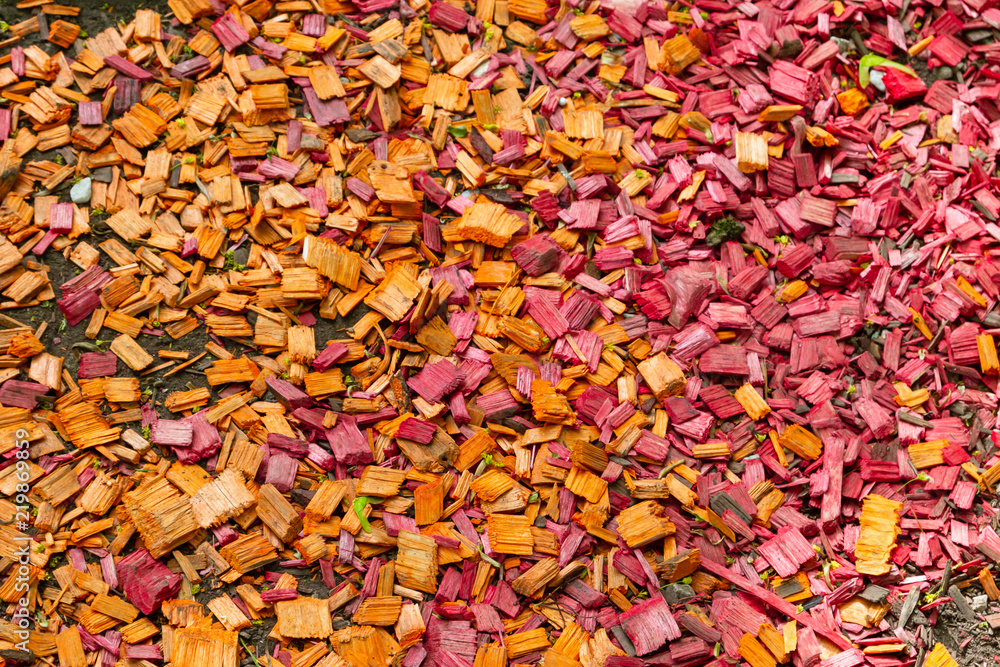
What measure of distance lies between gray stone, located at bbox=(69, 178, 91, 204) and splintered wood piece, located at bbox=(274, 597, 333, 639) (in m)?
1.36

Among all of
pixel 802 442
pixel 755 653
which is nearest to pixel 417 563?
pixel 755 653

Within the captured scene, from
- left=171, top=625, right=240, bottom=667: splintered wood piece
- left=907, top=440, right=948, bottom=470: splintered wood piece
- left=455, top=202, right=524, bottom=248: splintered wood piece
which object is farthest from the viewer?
left=455, top=202, right=524, bottom=248: splintered wood piece

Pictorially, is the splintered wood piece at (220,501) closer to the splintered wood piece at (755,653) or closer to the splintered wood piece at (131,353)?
the splintered wood piece at (131,353)

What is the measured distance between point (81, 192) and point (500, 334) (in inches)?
53.7

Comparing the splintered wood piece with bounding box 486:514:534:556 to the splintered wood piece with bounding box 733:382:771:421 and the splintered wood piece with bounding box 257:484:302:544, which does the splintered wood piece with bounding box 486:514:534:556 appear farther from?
the splintered wood piece with bounding box 733:382:771:421

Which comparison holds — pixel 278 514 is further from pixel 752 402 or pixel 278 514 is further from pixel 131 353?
pixel 752 402

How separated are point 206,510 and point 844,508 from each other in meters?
1.76

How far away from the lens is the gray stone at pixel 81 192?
7.55 feet

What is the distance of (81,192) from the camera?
90.8 inches

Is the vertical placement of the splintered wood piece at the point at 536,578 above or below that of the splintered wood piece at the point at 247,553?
above

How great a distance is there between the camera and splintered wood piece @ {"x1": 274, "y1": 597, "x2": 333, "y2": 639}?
193 centimetres

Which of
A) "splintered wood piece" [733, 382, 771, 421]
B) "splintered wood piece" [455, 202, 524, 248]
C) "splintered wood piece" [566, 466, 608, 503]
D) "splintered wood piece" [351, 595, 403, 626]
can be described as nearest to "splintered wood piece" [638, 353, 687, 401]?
"splintered wood piece" [733, 382, 771, 421]

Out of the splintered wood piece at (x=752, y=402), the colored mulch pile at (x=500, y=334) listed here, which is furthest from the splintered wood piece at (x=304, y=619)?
the splintered wood piece at (x=752, y=402)

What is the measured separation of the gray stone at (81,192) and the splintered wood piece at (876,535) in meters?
2.47
